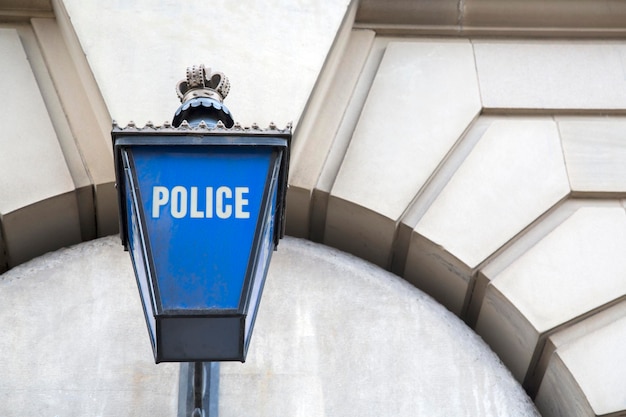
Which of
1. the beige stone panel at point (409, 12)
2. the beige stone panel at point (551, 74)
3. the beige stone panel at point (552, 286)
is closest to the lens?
the beige stone panel at point (552, 286)

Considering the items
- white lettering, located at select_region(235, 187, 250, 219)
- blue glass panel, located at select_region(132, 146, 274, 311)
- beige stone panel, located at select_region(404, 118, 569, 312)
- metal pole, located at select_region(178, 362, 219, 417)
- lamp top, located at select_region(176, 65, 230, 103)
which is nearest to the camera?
blue glass panel, located at select_region(132, 146, 274, 311)

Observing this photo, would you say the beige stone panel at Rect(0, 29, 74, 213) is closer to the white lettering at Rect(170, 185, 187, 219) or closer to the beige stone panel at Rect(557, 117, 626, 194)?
the white lettering at Rect(170, 185, 187, 219)

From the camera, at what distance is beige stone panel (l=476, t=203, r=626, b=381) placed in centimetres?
499

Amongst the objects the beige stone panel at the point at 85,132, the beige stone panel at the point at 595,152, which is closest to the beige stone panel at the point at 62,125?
the beige stone panel at the point at 85,132

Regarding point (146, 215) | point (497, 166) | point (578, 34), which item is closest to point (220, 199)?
point (146, 215)

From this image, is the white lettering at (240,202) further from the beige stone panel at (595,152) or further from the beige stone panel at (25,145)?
the beige stone panel at (595,152)

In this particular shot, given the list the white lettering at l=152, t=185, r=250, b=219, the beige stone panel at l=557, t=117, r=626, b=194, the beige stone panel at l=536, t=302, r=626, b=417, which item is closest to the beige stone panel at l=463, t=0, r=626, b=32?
the beige stone panel at l=557, t=117, r=626, b=194

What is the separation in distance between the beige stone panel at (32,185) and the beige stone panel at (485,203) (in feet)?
5.13

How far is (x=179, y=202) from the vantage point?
364 cm

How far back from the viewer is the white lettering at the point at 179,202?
3.62m

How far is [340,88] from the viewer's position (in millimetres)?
5770

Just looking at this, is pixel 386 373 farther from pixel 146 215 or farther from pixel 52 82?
pixel 52 82

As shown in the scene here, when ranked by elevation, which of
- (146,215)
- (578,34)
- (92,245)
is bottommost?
(92,245)

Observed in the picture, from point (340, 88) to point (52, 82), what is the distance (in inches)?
54.3
